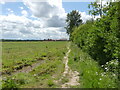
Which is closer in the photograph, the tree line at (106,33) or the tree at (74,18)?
the tree line at (106,33)

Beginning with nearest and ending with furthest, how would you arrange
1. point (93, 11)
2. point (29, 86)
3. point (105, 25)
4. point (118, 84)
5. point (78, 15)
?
point (118, 84), point (29, 86), point (105, 25), point (93, 11), point (78, 15)

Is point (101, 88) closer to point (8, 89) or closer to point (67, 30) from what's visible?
point (8, 89)

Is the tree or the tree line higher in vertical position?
the tree

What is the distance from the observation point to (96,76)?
21.9 feet

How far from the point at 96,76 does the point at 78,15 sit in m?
70.7

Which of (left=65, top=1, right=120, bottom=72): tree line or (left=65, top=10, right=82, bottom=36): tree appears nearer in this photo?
(left=65, top=1, right=120, bottom=72): tree line

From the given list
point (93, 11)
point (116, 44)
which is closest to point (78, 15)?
point (93, 11)

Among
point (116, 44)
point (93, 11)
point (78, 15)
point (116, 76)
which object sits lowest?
point (116, 76)

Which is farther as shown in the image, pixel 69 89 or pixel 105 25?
pixel 105 25

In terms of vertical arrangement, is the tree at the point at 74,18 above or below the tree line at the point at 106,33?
above

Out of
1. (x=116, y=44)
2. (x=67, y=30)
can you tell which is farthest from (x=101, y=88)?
(x=67, y=30)

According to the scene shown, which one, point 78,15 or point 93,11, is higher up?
point 78,15

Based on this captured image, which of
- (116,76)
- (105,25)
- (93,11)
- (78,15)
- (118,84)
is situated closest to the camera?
(118,84)

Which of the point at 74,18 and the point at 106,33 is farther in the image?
the point at 74,18
